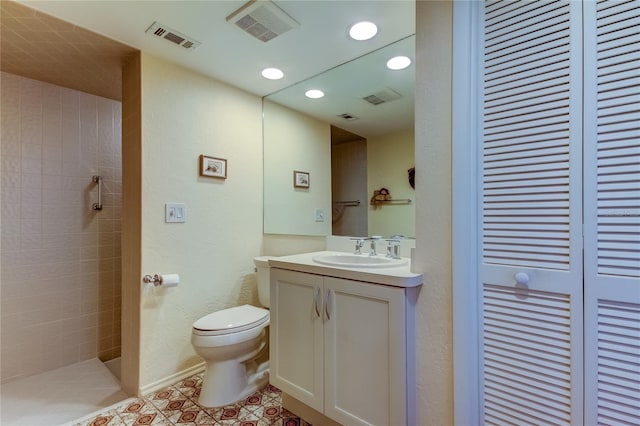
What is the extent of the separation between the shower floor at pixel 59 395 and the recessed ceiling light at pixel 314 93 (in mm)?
2394

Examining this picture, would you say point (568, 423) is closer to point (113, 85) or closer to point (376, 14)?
point (376, 14)

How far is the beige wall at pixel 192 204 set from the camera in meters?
1.86

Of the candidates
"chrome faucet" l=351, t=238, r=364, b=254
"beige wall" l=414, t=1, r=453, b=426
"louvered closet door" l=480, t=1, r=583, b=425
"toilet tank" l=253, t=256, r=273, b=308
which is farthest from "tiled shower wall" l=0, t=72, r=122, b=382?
"louvered closet door" l=480, t=1, r=583, b=425

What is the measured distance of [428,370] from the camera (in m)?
1.18

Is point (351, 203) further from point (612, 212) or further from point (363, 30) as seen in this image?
point (612, 212)

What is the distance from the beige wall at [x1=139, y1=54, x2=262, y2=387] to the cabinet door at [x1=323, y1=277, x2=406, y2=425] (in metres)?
1.16

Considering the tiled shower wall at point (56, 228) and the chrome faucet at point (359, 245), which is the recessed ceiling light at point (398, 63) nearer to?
the chrome faucet at point (359, 245)

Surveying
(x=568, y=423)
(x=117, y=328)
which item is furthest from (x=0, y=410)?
(x=568, y=423)

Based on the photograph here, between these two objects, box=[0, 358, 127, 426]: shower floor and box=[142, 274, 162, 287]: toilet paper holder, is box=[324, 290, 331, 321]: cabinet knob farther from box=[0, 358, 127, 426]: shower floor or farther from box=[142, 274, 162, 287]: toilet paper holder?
box=[0, 358, 127, 426]: shower floor

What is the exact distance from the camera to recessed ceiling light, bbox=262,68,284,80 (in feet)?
6.84

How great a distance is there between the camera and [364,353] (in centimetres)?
126

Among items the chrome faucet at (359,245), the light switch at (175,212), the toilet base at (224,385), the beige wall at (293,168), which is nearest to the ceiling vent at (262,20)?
the beige wall at (293,168)

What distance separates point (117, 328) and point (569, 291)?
3.03 m

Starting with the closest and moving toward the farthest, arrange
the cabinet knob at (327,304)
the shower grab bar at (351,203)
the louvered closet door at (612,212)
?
→ the louvered closet door at (612,212) < the cabinet knob at (327,304) < the shower grab bar at (351,203)
